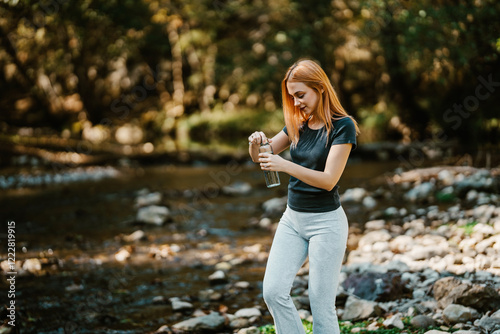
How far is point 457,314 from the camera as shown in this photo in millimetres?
3973

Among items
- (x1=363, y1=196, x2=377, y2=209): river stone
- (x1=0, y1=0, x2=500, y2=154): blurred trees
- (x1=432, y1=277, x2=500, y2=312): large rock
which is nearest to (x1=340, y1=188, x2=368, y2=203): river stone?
(x1=363, y1=196, x2=377, y2=209): river stone

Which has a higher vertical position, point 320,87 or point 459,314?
point 320,87

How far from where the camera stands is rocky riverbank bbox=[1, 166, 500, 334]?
4.30m

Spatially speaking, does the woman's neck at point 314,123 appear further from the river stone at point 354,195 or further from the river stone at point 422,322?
the river stone at point 354,195

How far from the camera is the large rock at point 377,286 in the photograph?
4.81 m

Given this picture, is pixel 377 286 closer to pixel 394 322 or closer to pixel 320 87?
pixel 394 322

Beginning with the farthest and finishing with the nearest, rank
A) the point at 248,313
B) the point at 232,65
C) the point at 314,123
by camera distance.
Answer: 1. the point at 232,65
2. the point at 248,313
3. the point at 314,123

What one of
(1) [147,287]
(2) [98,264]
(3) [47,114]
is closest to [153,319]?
(1) [147,287]

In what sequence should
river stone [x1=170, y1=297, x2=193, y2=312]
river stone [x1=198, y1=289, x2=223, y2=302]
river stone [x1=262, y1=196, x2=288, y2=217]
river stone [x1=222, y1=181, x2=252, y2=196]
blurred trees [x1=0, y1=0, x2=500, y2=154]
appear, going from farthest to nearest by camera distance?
blurred trees [x1=0, y1=0, x2=500, y2=154], river stone [x1=222, y1=181, x2=252, y2=196], river stone [x1=262, y1=196, x2=288, y2=217], river stone [x1=198, y1=289, x2=223, y2=302], river stone [x1=170, y1=297, x2=193, y2=312]

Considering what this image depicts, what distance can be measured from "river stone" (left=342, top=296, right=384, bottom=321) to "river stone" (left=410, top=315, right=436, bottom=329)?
0.44 m

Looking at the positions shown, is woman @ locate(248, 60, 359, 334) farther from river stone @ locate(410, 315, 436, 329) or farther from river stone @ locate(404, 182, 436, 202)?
river stone @ locate(404, 182, 436, 202)

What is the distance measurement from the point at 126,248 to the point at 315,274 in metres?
4.74

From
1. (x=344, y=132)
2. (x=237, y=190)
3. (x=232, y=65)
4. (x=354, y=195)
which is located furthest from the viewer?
(x=232, y=65)

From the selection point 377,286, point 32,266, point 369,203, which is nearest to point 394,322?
point 377,286
